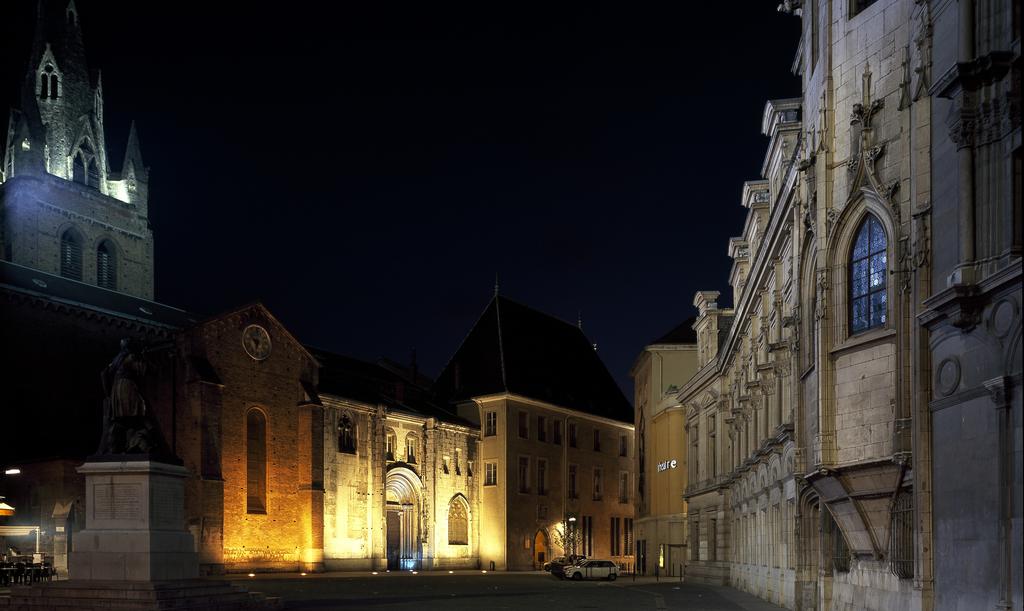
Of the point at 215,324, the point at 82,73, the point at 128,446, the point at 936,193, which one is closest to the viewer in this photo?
the point at 936,193

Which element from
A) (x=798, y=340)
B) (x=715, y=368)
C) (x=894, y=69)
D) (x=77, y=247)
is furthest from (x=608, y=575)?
(x=77, y=247)

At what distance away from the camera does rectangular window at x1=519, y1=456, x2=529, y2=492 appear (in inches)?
2943

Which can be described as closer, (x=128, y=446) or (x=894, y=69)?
(x=894, y=69)

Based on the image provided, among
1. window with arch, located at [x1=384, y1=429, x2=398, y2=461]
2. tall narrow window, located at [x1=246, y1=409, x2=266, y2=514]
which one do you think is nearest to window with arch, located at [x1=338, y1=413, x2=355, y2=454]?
window with arch, located at [x1=384, y1=429, x2=398, y2=461]

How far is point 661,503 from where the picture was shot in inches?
2653

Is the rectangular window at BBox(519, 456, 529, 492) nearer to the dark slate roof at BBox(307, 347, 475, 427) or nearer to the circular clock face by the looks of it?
the dark slate roof at BBox(307, 347, 475, 427)

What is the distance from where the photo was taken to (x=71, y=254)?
265 feet

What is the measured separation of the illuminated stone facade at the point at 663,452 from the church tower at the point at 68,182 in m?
42.8

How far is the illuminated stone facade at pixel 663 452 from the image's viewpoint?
6319cm

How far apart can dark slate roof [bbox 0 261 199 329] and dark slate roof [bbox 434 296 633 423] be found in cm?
2041

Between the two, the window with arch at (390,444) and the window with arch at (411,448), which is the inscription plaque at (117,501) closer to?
the window with arch at (390,444)

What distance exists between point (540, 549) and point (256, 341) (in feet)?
97.6

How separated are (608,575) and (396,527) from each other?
18.1 m

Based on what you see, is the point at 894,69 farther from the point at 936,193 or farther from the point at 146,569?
the point at 146,569
